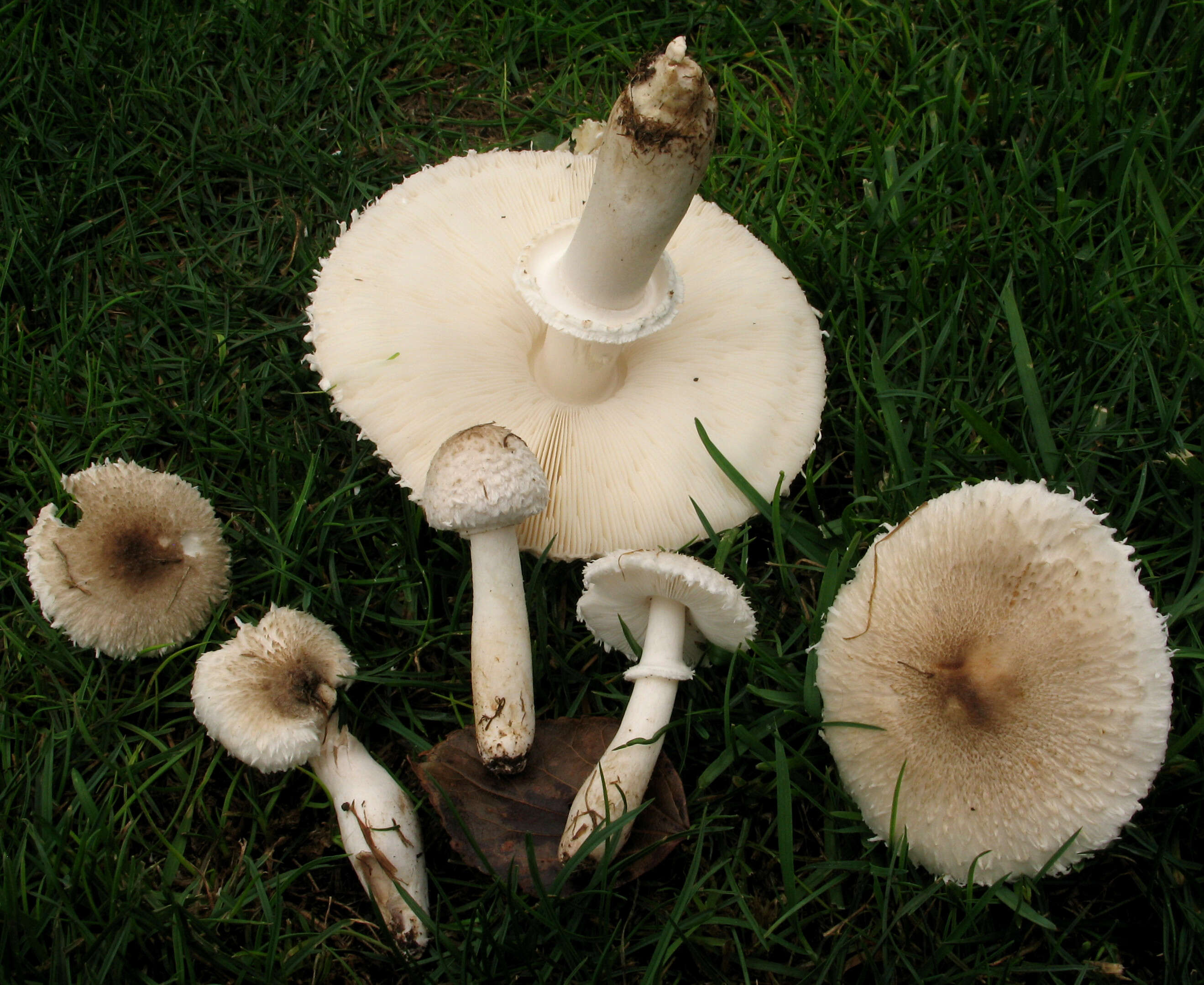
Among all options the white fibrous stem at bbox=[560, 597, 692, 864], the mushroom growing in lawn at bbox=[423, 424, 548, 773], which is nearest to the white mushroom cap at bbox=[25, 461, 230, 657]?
the mushroom growing in lawn at bbox=[423, 424, 548, 773]

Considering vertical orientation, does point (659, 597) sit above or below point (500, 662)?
above

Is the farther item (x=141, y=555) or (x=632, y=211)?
(x=141, y=555)

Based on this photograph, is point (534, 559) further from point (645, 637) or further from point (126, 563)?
point (126, 563)

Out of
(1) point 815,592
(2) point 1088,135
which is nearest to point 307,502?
(1) point 815,592

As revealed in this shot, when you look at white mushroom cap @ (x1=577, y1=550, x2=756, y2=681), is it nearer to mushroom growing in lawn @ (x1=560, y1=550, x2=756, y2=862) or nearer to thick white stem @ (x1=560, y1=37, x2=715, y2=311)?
mushroom growing in lawn @ (x1=560, y1=550, x2=756, y2=862)

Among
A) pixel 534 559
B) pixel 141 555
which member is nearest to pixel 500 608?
pixel 534 559

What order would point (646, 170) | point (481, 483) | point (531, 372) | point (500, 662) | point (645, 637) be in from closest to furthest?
point (646, 170), point (481, 483), point (500, 662), point (645, 637), point (531, 372)
